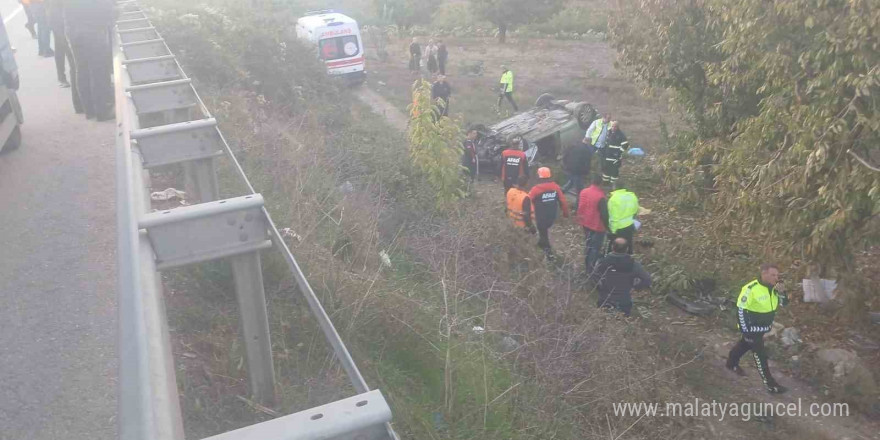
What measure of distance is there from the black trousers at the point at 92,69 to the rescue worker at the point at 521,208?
5.14 meters

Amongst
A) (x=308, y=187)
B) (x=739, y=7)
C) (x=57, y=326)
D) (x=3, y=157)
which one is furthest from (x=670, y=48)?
(x=57, y=326)

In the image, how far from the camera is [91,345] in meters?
4.09

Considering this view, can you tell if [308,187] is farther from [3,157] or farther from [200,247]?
[200,247]

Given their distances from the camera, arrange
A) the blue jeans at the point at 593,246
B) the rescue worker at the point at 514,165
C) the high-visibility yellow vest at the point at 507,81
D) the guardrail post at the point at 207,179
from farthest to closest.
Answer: the high-visibility yellow vest at the point at 507,81 → the rescue worker at the point at 514,165 → the blue jeans at the point at 593,246 → the guardrail post at the point at 207,179

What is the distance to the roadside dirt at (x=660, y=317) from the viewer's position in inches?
282

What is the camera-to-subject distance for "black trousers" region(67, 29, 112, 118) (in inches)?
295

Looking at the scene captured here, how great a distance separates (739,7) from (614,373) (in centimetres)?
410

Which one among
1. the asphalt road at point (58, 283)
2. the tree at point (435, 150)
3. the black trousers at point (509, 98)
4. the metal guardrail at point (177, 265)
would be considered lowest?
the black trousers at point (509, 98)

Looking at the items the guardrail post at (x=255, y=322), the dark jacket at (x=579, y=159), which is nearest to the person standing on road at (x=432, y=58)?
the dark jacket at (x=579, y=159)

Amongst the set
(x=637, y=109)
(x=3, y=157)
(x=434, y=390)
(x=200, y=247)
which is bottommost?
(x=637, y=109)

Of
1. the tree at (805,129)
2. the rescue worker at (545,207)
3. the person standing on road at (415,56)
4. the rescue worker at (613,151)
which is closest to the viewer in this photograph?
the tree at (805,129)

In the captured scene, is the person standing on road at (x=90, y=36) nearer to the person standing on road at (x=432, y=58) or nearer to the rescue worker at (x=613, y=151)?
the rescue worker at (x=613, y=151)

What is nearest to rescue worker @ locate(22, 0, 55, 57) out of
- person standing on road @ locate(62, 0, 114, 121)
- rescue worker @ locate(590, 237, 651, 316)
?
person standing on road @ locate(62, 0, 114, 121)

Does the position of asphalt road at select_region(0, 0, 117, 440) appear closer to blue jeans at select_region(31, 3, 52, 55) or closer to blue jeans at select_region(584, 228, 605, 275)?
blue jeans at select_region(31, 3, 52, 55)
